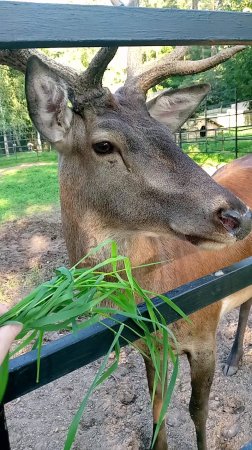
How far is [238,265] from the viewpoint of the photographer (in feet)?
5.38

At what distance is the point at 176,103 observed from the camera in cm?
311

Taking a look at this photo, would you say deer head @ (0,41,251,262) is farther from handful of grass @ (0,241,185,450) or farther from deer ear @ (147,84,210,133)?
handful of grass @ (0,241,185,450)

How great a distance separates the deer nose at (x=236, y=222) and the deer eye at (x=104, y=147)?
0.72 meters

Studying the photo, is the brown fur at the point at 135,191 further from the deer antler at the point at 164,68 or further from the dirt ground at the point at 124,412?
the dirt ground at the point at 124,412

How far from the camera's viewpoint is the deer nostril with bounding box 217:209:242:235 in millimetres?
2120

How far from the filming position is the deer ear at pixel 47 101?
208 cm

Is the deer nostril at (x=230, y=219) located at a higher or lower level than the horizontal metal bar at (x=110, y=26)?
lower

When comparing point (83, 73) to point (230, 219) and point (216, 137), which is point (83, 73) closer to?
point (230, 219)

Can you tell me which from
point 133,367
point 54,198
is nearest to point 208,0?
point 54,198

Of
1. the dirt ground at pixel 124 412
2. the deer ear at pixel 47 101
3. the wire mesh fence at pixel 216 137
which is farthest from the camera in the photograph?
the wire mesh fence at pixel 216 137

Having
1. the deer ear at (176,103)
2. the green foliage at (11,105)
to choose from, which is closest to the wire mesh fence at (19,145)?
the green foliage at (11,105)

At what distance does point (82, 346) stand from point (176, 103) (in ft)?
7.64

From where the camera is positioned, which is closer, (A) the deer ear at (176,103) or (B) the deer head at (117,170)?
(B) the deer head at (117,170)

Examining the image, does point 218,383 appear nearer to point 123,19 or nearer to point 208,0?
point 123,19
